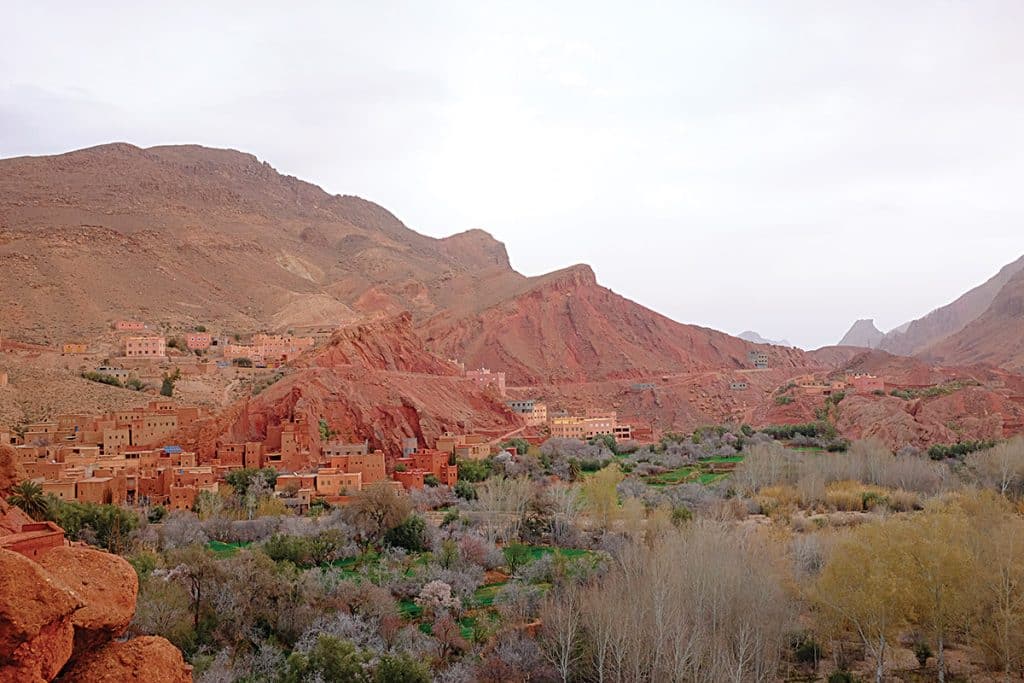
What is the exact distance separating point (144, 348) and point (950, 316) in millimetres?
146029

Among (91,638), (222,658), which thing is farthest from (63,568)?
(222,658)

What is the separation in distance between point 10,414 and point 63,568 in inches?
1523

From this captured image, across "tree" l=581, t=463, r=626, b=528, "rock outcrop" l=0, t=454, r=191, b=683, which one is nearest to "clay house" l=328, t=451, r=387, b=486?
"tree" l=581, t=463, r=626, b=528

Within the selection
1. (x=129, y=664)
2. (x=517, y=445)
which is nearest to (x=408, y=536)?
(x=517, y=445)

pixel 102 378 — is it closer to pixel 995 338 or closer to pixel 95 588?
pixel 95 588

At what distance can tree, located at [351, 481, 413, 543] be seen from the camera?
2523 cm

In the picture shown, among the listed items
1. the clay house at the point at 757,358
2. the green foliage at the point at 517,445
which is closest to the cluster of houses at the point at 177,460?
the green foliage at the point at 517,445

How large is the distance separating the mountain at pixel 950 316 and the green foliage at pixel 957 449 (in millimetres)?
112295

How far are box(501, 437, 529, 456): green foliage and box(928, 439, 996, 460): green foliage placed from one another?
20.9m

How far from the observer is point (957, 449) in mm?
42812

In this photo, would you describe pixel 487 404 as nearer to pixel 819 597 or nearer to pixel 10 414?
pixel 10 414

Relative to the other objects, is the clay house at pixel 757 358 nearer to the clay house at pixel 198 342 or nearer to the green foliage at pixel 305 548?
the clay house at pixel 198 342

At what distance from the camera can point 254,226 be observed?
105m

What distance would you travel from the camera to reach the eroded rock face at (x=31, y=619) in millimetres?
4023
